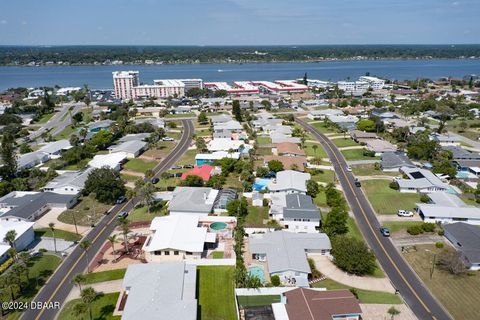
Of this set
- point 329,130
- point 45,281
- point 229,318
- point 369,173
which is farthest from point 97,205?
point 329,130

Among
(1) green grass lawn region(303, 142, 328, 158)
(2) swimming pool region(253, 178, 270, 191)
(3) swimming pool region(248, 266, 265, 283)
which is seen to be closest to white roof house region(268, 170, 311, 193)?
(2) swimming pool region(253, 178, 270, 191)

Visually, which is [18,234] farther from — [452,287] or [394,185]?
[394,185]

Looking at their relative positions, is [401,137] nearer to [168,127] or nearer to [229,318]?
[168,127]

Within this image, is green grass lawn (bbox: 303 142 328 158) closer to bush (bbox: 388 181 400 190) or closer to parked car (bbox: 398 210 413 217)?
bush (bbox: 388 181 400 190)

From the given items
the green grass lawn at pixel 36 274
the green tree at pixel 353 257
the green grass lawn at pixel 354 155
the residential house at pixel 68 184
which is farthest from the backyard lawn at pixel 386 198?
the residential house at pixel 68 184

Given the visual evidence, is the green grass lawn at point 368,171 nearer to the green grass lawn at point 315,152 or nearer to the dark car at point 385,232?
the green grass lawn at point 315,152

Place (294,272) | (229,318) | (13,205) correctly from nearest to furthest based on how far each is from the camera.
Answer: (229,318) → (294,272) → (13,205)
